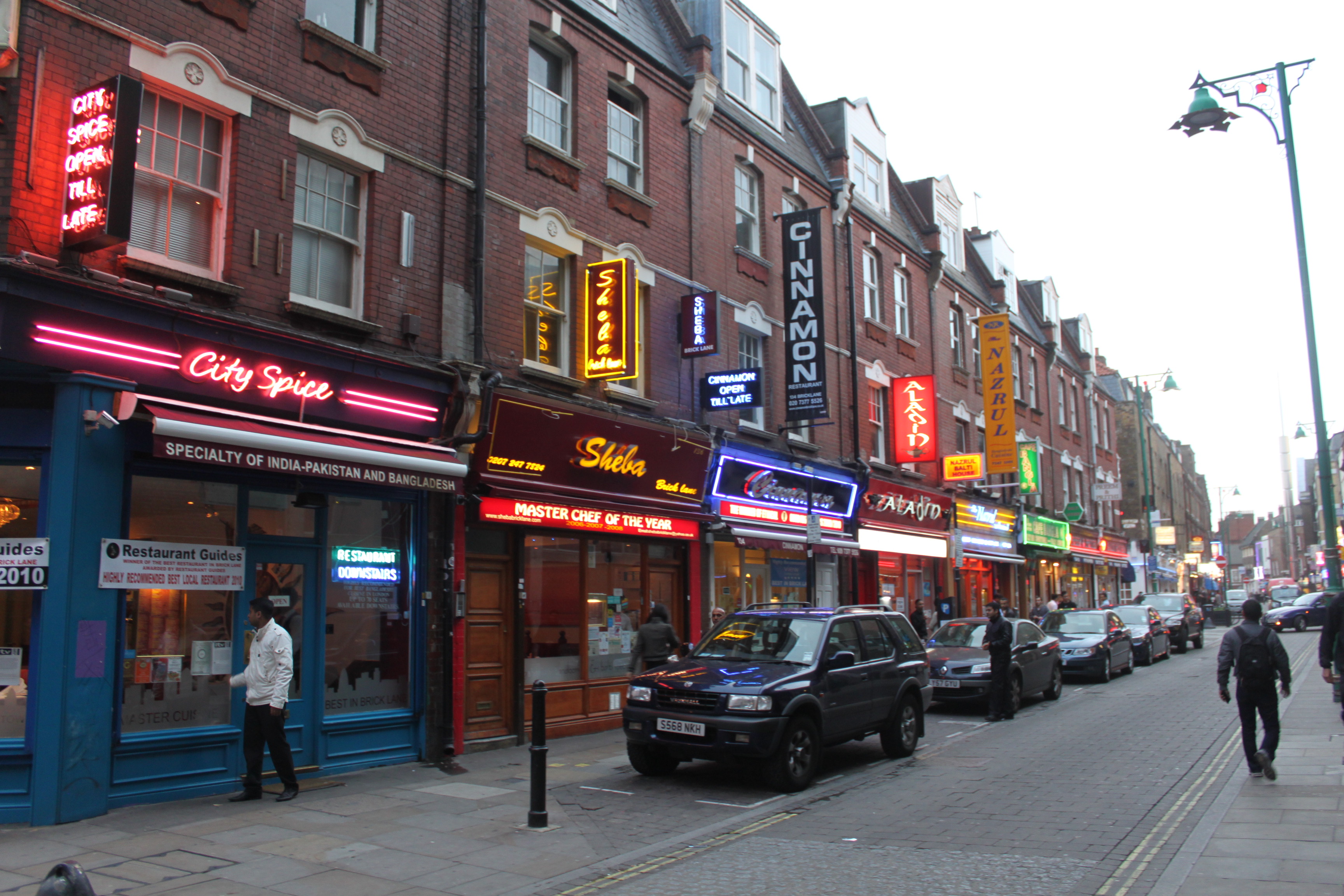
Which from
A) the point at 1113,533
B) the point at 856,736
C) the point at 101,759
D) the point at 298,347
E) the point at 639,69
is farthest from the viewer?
the point at 1113,533

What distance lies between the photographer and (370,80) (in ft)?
37.8

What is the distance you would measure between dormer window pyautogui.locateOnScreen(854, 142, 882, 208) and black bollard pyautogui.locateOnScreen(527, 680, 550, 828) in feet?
61.1

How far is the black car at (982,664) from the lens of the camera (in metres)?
15.5

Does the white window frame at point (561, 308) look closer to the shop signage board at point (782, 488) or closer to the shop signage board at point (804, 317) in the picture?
the shop signage board at point (782, 488)

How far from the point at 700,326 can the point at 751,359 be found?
326 centimetres

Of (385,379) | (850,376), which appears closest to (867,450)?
(850,376)

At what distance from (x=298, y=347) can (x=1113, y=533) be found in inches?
1730

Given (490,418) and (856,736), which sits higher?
(490,418)

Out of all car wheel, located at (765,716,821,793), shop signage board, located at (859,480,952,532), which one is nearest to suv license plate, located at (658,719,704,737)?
car wheel, located at (765,716,821,793)

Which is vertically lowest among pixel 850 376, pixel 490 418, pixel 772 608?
pixel 772 608

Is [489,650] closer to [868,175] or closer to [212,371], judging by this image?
[212,371]

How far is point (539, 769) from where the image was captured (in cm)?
812

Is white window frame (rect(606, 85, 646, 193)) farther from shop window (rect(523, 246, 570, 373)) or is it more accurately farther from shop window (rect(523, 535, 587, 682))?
shop window (rect(523, 535, 587, 682))

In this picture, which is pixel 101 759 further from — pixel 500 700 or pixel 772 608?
pixel 772 608
